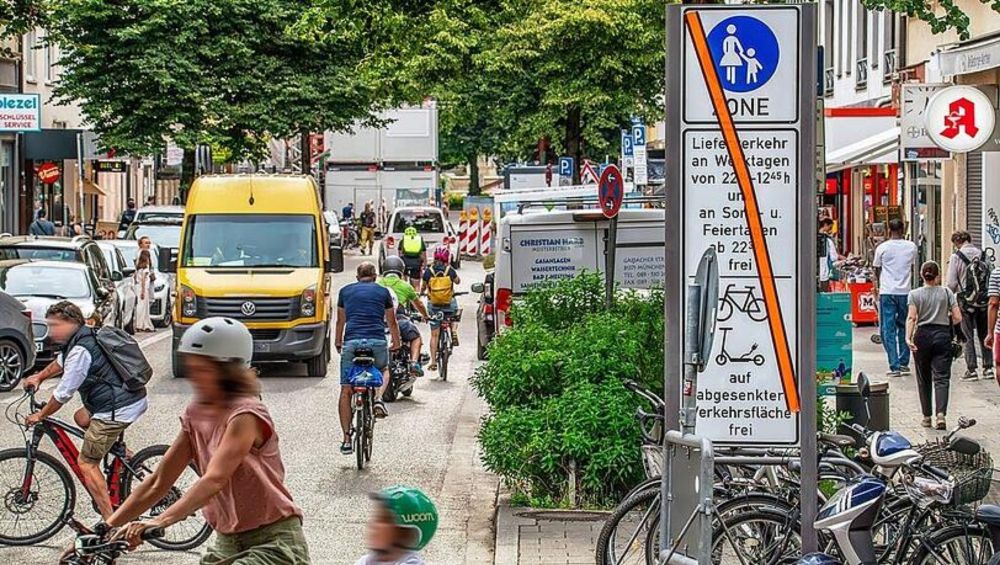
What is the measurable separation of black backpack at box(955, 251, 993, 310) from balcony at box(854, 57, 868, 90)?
1852cm

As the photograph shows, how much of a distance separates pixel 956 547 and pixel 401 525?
11.5ft

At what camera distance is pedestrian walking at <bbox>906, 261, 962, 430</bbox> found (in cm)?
1619

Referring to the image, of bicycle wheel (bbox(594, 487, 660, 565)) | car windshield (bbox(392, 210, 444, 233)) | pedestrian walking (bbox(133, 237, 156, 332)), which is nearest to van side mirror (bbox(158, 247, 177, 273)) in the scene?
pedestrian walking (bbox(133, 237, 156, 332))

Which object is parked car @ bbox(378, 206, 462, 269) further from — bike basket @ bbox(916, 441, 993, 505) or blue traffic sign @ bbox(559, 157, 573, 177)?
bike basket @ bbox(916, 441, 993, 505)

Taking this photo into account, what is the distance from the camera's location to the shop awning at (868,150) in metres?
27.6

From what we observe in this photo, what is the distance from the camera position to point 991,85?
27.4 metres

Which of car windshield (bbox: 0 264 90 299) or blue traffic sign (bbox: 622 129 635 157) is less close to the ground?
blue traffic sign (bbox: 622 129 635 157)

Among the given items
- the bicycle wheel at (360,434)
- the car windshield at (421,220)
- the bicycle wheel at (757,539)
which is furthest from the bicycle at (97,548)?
the car windshield at (421,220)

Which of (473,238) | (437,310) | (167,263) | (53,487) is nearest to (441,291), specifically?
(437,310)

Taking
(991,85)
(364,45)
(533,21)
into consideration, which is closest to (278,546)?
(364,45)

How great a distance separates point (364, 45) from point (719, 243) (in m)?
11.6

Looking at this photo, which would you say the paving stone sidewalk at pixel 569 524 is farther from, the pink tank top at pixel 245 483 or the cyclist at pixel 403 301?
the cyclist at pixel 403 301

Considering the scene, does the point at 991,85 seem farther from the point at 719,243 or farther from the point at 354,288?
the point at 719,243

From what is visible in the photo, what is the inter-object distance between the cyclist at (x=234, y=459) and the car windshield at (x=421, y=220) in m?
41.9
